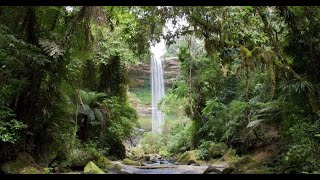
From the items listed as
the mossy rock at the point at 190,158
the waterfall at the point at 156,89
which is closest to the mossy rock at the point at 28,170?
the mossy rock at the point at 190,158

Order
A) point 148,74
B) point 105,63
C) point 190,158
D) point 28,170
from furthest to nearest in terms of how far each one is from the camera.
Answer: point 148,74
point 190,158
point 105,63
point 28,170

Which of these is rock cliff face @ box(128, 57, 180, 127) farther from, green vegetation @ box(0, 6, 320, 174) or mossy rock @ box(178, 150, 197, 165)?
green vegetation @ box(0, 6, 320, 174)

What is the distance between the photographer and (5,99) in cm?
544

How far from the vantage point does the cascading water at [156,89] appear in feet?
104

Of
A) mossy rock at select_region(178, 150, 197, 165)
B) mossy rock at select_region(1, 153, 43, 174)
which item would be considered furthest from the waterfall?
mossy rock at select_region(1, 153, 43, 174)

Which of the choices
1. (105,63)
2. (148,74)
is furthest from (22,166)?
(148,74)

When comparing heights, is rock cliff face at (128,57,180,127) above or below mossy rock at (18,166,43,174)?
above

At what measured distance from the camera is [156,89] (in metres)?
33.1

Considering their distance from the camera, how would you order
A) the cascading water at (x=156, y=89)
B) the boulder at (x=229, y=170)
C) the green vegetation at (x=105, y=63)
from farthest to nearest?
the cascading water at (x=156, y=89) < the boulder at (x=229, y=170) < the green vegetation at (x=105, y=63)

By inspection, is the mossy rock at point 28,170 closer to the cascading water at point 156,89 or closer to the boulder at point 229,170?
the boulder at point 229,170

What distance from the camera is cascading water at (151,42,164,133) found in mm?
31694

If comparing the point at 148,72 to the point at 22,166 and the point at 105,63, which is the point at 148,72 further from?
the point at 22,166
